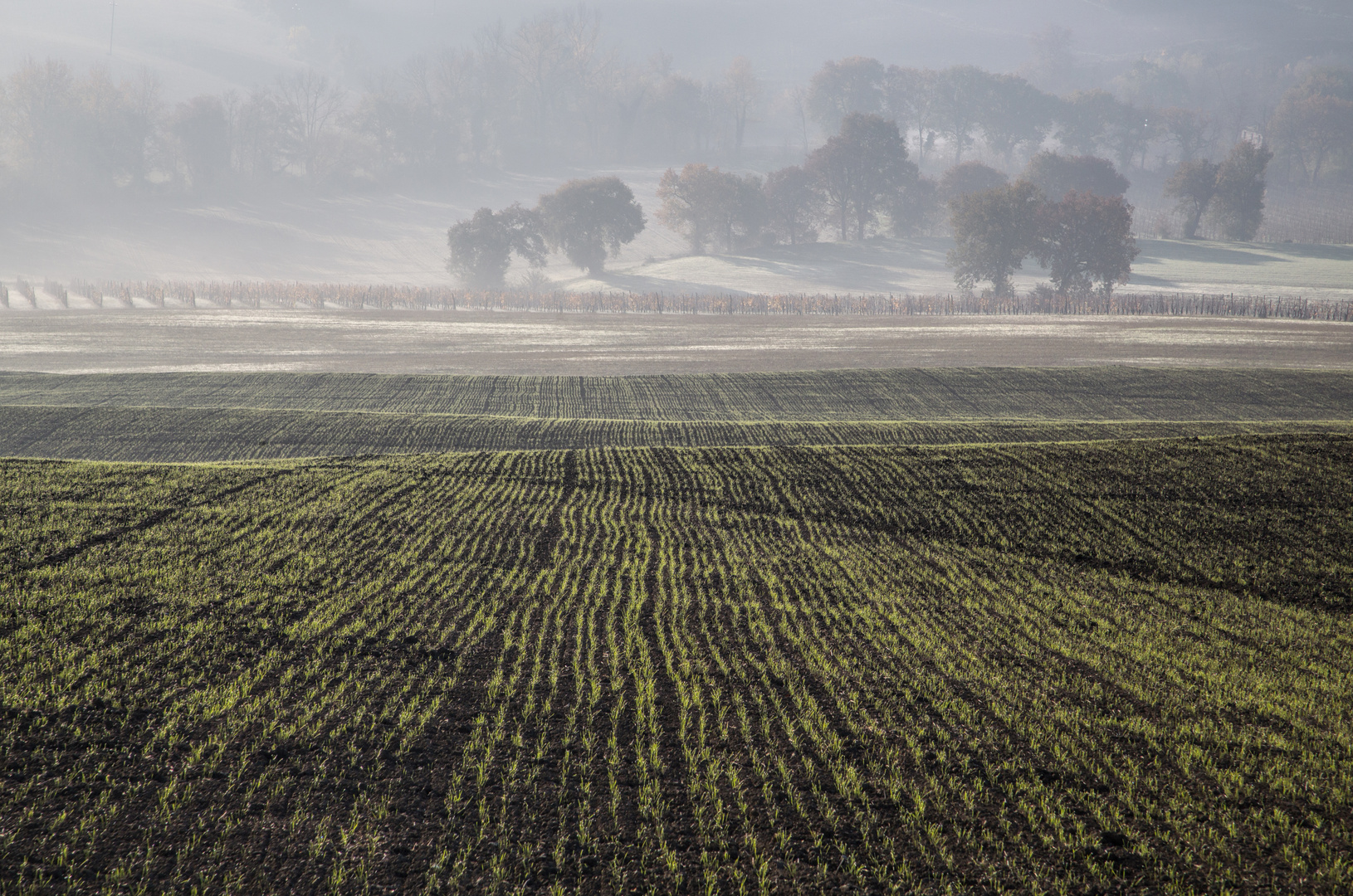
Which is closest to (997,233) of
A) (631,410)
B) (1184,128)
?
(631,410)

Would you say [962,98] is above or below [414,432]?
above

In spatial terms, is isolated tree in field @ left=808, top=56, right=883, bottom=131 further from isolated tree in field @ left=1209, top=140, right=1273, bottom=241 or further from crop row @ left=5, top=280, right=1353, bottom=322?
crop row @ left=5, top=280, right=1353, bottom=322

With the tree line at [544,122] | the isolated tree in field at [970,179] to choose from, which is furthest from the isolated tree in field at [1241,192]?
the tree line at [544,122]

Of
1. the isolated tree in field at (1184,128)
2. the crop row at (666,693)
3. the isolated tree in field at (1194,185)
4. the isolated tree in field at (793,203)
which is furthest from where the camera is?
the isolated tree in field at (1184,128)

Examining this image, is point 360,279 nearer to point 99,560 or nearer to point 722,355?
point 722,355

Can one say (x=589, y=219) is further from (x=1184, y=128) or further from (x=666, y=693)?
(x=1184, y=128)

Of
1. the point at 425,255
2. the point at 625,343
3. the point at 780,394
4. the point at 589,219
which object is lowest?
the point at 780,394

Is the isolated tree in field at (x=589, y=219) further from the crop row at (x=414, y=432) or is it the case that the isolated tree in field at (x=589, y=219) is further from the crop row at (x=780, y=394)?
the crop row at (x=414, y=432)
